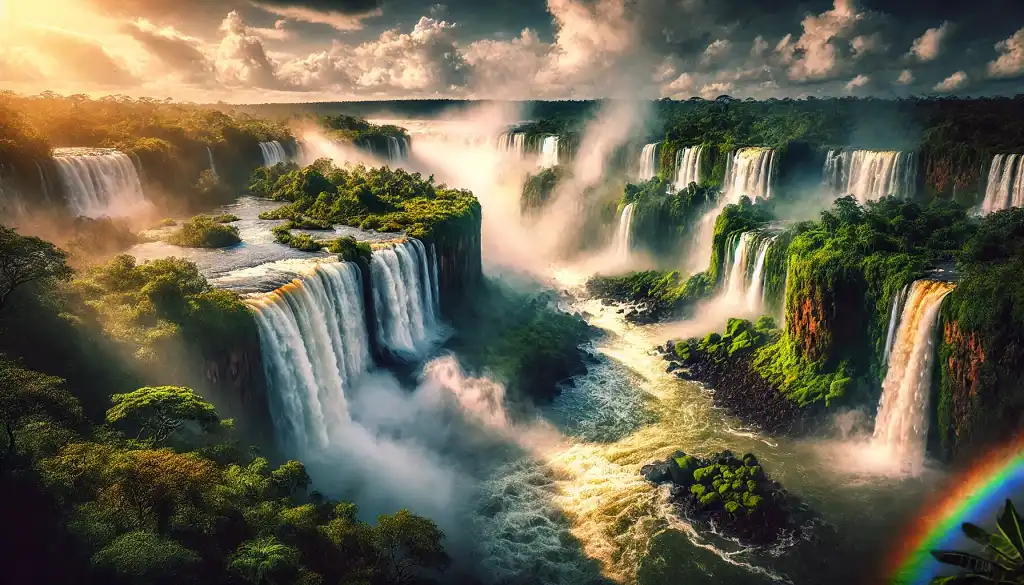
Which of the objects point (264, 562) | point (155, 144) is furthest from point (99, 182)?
point (264, 562)

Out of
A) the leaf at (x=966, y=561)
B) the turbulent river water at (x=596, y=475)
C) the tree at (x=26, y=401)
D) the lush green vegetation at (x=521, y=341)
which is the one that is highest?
the tree at (x=26, y=401)

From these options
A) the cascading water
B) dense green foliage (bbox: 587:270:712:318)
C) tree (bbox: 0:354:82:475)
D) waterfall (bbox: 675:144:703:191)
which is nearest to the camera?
tree (bbox: 0:354:82:475)

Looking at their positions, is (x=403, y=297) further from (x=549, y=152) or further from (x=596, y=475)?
(x=549, y=152)

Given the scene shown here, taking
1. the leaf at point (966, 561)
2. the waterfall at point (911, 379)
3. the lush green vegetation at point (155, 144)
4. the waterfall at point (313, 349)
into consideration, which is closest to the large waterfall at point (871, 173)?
the waterfall at point (911, 379)

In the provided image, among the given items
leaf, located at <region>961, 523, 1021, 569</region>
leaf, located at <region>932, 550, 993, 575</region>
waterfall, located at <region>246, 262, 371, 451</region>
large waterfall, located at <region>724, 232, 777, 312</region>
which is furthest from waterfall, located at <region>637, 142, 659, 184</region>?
leaf, located at <region>932, 550, 993, 575</region>

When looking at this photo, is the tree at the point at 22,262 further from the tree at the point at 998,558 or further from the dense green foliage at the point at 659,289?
the dense green foliage at the point at 659,289

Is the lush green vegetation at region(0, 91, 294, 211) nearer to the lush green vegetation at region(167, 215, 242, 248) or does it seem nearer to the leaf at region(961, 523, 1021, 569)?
the lush green vegetation at region(167, 215, 242, 248)
